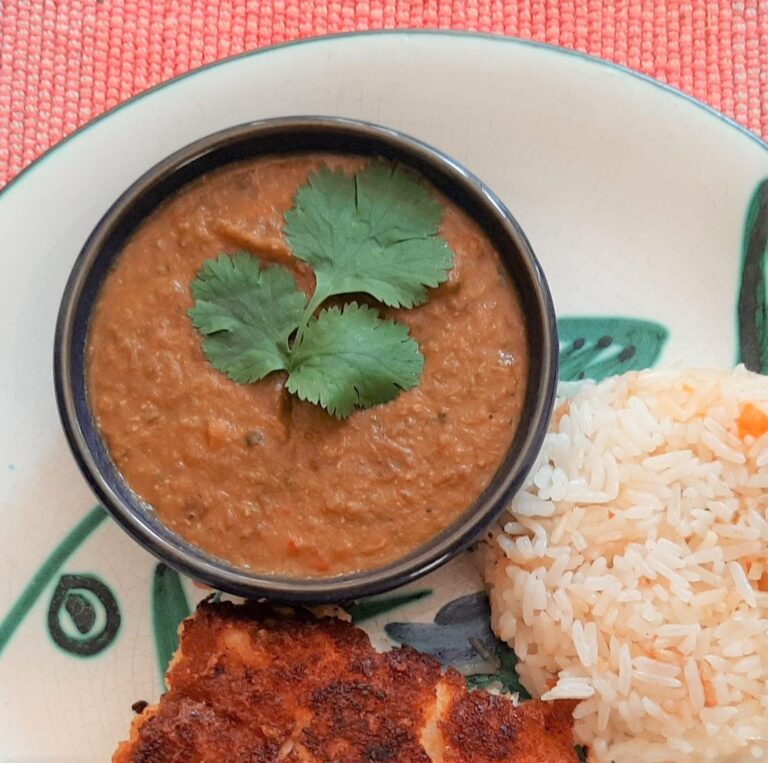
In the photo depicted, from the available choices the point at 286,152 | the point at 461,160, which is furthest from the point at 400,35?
the point at 286,152

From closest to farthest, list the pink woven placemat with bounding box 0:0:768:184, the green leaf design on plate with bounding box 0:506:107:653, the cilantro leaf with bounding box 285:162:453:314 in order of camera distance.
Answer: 1. the cilantro leaf with bounding box 285:162:453:314
2. the green leaf design on plate with bounding box 0:506:107:653
3. the pink woven placemat with bounding box 0:0:768:184

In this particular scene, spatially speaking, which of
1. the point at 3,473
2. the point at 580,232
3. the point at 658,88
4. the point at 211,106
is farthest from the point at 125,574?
the point at 658,88

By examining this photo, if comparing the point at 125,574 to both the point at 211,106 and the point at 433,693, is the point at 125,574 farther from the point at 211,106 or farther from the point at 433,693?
the point at 211,106

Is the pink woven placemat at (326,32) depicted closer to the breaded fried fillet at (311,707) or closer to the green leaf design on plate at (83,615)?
the green leaf design on plate at (83,615)

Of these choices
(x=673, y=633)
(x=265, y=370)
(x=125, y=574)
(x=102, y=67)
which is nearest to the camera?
(x=265, y=370)

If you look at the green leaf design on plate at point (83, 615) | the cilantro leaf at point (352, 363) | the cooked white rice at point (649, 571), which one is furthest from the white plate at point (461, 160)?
the cilantro leaf at point (352, 363)

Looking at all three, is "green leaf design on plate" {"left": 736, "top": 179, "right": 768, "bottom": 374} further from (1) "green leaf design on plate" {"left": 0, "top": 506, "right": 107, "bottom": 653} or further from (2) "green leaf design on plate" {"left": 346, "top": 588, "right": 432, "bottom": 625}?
(1) "green leaf design on plate" {"left": 0, "top": 506, "right": 107, "bottom": 653}

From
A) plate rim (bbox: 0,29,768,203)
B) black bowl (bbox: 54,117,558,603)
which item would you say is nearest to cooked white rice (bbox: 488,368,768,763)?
black bowl (bbox: 54,117,558,603)
